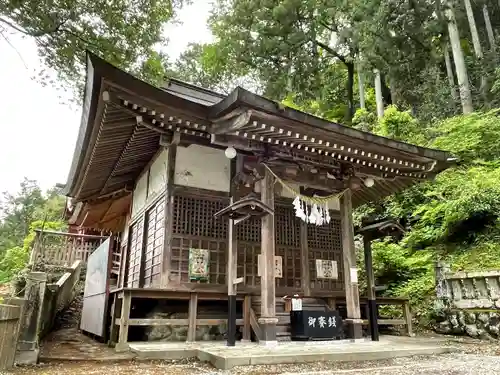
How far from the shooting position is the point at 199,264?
7578 millimetres

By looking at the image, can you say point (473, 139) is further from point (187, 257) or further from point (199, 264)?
point (187, 257)

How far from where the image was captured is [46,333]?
8477mm

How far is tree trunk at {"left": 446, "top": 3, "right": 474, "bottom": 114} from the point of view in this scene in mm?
17719

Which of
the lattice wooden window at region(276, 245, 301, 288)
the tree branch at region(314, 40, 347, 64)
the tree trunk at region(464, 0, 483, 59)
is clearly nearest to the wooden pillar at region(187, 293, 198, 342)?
the lattice wooden window at region(276, 245, 301, 288)

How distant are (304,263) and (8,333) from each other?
6055 millimetres

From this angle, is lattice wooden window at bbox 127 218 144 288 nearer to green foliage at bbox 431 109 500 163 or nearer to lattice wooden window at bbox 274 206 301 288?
lattice wooden window at bbox 274 206 301 288

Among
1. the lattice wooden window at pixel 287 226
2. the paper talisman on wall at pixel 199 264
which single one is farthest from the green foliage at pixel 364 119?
the paper talisman on wall at pixel 199 264

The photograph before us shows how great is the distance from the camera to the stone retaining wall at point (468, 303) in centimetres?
841

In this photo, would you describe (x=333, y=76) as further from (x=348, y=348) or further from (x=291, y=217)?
(x=348, y=348)

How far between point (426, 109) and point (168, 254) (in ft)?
57.7

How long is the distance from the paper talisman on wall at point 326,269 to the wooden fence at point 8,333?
20.6 feet

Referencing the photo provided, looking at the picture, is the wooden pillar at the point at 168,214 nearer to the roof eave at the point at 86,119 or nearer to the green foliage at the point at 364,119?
the roof eave at the point at 86,119

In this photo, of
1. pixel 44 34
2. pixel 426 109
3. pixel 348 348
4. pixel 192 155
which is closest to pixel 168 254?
pixel 192 155

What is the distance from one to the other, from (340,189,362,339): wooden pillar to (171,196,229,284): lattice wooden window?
2613 millimetres
